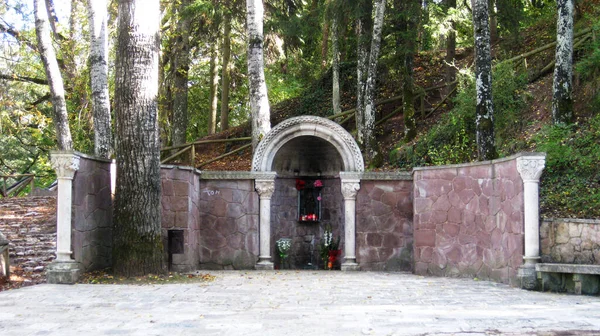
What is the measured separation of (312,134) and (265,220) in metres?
2.05

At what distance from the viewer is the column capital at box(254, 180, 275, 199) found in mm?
14250

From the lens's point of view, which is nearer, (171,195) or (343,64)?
(171,195)

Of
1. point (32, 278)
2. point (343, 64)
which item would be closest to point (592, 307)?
point (32, 278)

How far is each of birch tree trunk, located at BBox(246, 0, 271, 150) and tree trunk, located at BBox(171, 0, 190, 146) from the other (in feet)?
23.3

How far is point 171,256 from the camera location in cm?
1289

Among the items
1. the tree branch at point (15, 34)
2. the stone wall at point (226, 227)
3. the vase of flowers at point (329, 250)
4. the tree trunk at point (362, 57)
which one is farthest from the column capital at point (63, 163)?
the tree trunk at point (362, 57)

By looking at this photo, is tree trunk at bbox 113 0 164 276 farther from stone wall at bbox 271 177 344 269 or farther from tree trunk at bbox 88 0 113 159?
stone wall at bbox 271 177 344 269

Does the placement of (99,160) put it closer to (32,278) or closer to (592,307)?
(32,278)

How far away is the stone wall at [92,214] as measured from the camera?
1105cm

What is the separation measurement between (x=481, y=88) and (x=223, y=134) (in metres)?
14.0

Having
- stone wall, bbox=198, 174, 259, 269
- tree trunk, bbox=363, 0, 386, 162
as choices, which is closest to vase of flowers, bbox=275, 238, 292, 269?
stone wall, bbox=198, 174, 259, 269

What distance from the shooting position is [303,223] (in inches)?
635

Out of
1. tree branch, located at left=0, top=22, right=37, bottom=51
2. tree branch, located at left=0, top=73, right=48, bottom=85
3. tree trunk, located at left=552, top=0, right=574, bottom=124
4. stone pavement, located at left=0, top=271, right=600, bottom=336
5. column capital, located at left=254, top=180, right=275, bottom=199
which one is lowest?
stone pavement, located at left=0, top=271, right=600, bottom=336

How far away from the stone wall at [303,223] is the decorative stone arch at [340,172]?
4.92 feet
